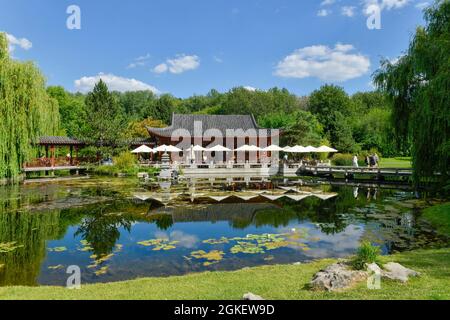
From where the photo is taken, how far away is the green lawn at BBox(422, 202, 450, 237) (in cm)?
923

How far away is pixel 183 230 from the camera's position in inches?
387

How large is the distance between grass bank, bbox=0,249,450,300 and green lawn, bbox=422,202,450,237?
3619 millimetres

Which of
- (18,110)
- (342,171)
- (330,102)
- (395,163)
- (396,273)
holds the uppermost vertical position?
(330,102)

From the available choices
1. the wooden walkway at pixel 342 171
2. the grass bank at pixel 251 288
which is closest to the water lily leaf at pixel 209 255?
the grass bank at pixel 251 288

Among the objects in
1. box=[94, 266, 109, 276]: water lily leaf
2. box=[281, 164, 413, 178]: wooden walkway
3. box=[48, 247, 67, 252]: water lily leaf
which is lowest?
box=[94, 266, 109, 276]: water lily leaf

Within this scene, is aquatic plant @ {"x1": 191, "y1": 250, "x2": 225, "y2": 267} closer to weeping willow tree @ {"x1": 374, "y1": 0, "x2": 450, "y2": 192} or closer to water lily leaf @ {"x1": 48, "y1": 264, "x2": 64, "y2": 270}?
water lily leaf @ {"x1": 48, "y1": 264, "x2": 64, "y2": 270}

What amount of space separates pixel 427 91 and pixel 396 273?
8.98 meters

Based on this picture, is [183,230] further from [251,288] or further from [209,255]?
[251,288]

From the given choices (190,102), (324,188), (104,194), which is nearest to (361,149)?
(324,188)

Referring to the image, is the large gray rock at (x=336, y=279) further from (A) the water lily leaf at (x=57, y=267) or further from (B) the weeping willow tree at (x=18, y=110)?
(B) the weeping willow tree at (x=18, y=110)

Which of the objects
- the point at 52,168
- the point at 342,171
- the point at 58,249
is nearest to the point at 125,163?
the point at 52,168

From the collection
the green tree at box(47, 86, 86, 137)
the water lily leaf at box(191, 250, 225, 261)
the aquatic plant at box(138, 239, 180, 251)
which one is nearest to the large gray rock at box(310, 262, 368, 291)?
the water lily leaf at box(191, 250, 225, 261)
